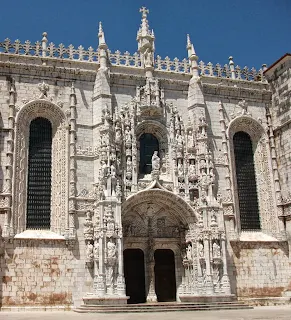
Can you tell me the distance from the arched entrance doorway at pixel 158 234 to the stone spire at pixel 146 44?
22.2 feet

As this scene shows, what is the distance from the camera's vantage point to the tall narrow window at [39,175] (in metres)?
21.9

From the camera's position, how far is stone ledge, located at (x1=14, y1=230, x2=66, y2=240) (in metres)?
21.0

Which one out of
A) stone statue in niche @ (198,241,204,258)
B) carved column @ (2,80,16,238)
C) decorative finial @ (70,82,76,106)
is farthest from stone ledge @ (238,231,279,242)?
carved column @ (2,80,16,238)

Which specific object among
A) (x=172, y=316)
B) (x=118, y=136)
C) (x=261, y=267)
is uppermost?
(x=118, y=136)

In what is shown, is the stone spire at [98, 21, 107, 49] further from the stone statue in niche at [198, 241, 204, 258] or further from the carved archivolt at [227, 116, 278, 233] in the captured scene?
the stone statue in niche at [198, 241, 204, 258]

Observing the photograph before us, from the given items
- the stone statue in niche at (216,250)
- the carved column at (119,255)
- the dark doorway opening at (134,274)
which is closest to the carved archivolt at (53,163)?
the carved column at (119,255)

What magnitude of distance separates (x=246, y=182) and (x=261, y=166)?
4.36ft

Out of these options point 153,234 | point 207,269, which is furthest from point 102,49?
point 207,269

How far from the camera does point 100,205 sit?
2112 cm

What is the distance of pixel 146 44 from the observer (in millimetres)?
25422

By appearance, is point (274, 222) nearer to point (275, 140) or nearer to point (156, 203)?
point (275, 140)

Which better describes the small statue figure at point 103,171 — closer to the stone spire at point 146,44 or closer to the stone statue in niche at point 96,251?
the stone statue in niche at point 96,251

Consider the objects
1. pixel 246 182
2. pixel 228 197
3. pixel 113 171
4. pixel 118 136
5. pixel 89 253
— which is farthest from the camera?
pixel 246 182

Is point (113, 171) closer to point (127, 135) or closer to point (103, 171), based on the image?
point (103, 171)
